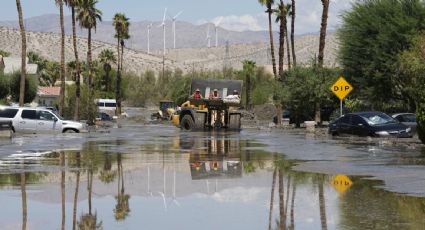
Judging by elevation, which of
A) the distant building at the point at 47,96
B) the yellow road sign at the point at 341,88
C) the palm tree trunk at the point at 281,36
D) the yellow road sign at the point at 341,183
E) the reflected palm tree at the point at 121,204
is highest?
the palm tree trunk at the point at 281,36

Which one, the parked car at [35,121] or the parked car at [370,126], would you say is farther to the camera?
the parked car at [35,121]

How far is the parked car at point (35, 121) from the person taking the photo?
43.7 metres

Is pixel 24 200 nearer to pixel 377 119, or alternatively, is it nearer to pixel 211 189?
pixel 211 189

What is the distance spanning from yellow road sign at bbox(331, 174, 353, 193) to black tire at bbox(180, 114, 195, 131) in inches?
1180

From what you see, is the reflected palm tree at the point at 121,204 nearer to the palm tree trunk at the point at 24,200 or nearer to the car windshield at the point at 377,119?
the palm tree trunk at the point at 24,200

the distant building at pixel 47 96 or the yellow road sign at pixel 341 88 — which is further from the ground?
the distant building at pixel 47 96

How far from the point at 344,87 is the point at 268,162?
81.8 ft

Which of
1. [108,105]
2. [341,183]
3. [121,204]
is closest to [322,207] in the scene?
[121,204]

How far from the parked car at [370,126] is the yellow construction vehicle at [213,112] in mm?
8954

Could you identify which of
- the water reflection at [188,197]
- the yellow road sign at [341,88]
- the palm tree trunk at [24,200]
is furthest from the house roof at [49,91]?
the palm tree trunk at [24,200]

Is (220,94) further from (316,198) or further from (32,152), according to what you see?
(316,198)

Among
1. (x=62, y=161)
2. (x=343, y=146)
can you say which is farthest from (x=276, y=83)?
(x=62, y=161)

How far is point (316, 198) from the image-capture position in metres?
15.1

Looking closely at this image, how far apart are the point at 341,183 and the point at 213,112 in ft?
106
